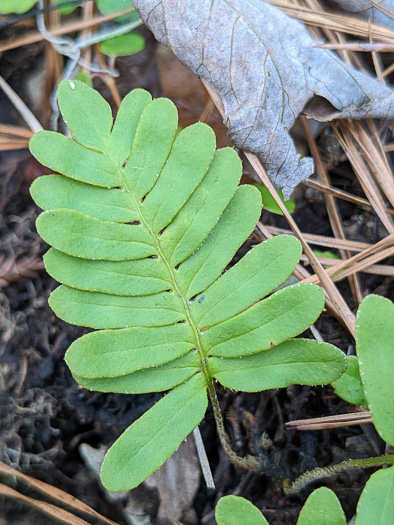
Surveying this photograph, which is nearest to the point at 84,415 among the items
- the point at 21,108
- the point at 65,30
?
the point at 21,108

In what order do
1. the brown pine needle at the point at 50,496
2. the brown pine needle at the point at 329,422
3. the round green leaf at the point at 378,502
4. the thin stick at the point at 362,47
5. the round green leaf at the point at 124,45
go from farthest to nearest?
1. the round green leaf at the point at 124,45
2. the thin stick at the point at 362,47
3. the brown pine needle at the point at 329,422
4. the brown pine needle at the point at 50,496
5. the round green leaf at the point at 378,502

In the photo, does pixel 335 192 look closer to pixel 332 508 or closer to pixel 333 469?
pixel 333 469

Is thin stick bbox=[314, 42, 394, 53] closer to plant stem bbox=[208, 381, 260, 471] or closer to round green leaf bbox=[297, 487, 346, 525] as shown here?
plant stem bbox=[208, 381, 260, 471]

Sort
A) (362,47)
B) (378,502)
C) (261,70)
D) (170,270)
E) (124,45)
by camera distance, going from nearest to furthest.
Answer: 1. (378,502)
2. (170,270)
3. (261,70)
4. (362,47)
5. (124,45)

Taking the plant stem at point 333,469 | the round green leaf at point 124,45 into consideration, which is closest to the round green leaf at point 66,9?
the round green leaf at point 124,45

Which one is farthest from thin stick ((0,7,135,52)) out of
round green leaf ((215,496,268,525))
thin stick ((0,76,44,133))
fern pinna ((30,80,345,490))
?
round green leaf ((215,496,268,525))

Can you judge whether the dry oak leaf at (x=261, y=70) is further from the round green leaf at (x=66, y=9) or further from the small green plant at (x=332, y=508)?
the small green plant at (x=332, y=508)

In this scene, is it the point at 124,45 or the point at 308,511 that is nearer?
the point at 308,511
